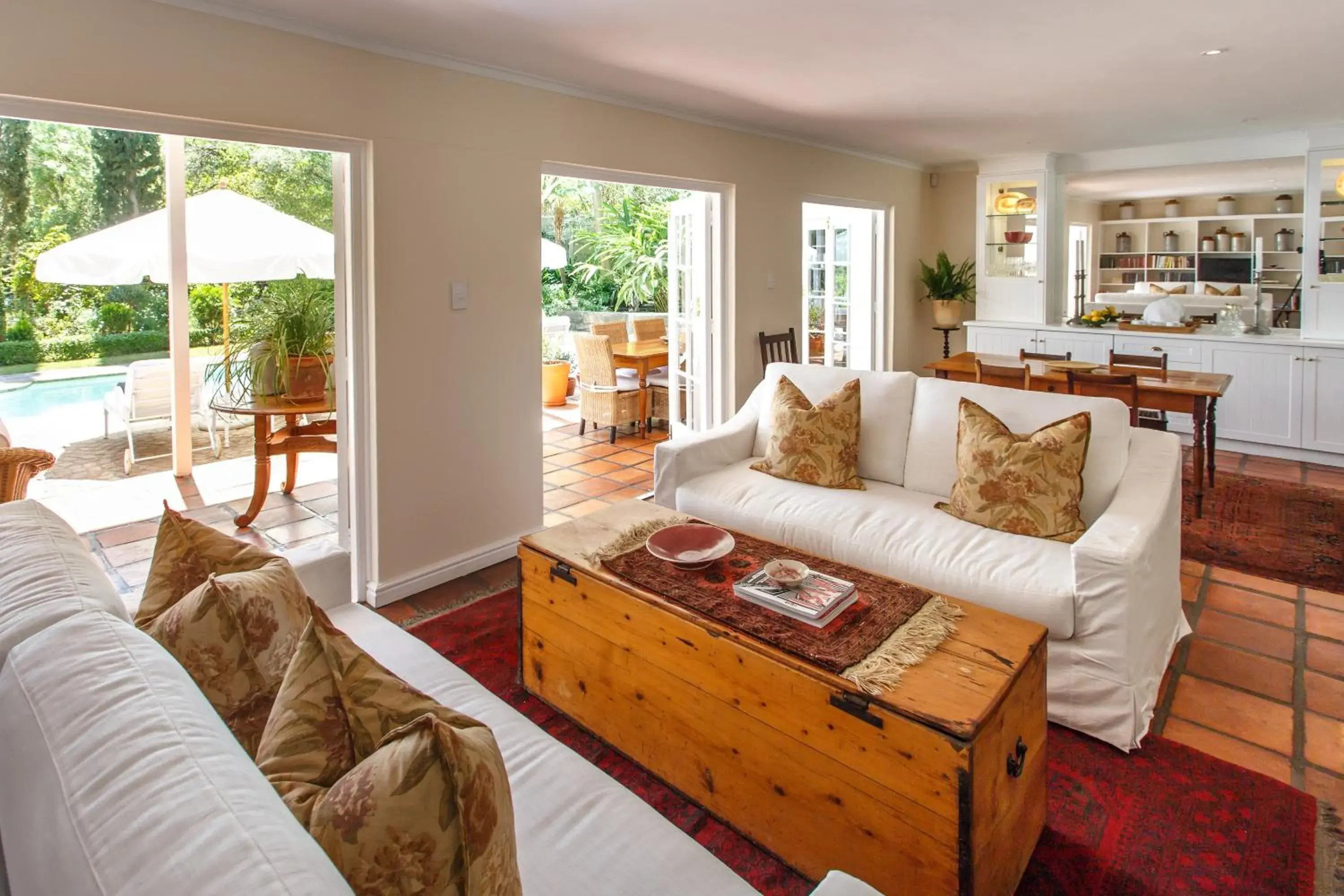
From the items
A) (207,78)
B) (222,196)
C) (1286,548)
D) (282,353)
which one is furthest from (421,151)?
(1286,548)

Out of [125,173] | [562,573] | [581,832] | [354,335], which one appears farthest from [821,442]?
[125,173]

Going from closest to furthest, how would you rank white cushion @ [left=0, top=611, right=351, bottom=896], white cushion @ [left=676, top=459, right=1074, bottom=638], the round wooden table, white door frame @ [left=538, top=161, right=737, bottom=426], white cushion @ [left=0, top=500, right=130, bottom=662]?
1. white cushion @ [left=0, top=611, right=351, bottom=896]
2. white cushion @ [left=0, top=500, right=130, bottom=662]
3. white cushion @ [left=676, top=459, right=1074, bottom=638]
4. the round wooden table
5. white door frame @ [left=538, top=161, right=737, bottom=426]

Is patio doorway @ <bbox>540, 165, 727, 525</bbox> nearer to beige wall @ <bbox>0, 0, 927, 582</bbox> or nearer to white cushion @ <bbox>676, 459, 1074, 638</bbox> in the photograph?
beige wall @ <bbox>0, 0, 927, 582</bbox>

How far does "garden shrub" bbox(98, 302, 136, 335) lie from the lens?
3.54 metres

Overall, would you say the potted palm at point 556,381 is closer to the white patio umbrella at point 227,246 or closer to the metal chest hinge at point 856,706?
the white patio umbrella at point 227,246

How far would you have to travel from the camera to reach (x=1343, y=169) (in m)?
5.47

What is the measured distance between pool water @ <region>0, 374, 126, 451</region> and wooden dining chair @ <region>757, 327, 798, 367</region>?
3.68 meters

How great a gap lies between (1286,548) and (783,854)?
3.45m

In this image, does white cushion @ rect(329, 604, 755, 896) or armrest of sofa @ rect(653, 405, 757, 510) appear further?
armrest of sofa @ rect(653, 405, 757, 510)

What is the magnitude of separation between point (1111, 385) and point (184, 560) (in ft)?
14.5

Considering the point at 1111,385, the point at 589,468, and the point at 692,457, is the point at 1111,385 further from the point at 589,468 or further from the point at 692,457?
the point at 589,468

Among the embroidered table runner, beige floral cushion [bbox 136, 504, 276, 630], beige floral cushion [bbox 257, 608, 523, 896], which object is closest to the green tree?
beige floral cushion [bbox 136, 504, 276, 630]

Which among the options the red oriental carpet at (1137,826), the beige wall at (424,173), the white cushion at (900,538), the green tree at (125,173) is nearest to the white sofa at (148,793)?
the red oriental carpet at (1137,826)

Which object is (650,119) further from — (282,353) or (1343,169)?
(1343,169)
